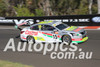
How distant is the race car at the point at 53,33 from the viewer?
37.0 ft

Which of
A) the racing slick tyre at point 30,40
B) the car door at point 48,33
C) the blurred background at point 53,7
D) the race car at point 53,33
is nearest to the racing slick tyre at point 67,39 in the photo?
the race car at point 53,33

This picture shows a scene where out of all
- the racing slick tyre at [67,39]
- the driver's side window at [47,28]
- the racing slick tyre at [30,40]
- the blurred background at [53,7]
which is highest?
the driver's side window at [47,28]

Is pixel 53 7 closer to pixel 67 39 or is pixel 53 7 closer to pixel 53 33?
pixel 53 33

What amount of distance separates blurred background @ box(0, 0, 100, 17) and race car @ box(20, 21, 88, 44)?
16.9 metres

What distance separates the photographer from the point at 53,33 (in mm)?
11742

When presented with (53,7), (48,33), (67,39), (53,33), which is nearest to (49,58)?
(67,39)

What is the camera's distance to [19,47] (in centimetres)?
1197

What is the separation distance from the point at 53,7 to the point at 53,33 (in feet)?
74.3

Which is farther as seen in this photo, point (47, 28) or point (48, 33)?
point (47, 28)

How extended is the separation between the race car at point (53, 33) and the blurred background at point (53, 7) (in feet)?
55.4

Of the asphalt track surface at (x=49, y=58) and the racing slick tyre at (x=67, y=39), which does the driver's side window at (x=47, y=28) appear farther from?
the asphalt track surface at (x=49, y=58)

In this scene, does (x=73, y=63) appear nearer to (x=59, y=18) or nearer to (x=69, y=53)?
(x=69, y=53)

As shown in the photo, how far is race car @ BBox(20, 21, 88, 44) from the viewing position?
37.0 ft

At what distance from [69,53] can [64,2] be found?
24971 millimetres
